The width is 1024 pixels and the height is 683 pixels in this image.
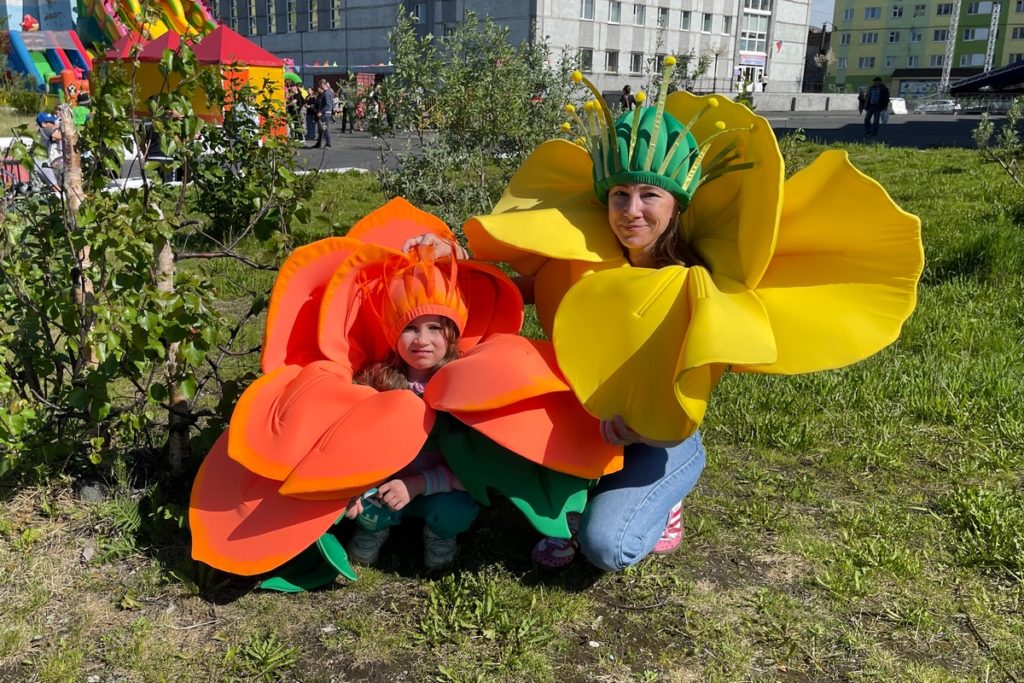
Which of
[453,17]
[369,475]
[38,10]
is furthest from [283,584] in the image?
[38,10]

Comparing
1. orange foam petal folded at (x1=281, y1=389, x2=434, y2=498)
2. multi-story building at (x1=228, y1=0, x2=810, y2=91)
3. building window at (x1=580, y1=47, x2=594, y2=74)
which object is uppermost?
multi-story building at (x1=228, y1=0, x2=810, y2=91)

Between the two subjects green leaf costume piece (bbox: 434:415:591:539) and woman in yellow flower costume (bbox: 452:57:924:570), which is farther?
green leaf costume piece (bbox: 434:415:591:539)

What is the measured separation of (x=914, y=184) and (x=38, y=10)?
1940 inches

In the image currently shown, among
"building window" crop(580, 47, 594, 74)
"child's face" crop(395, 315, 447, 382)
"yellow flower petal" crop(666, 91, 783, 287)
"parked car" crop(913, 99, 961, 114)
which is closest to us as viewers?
"yellow flower petal" crop(666, 91, 783, 287)

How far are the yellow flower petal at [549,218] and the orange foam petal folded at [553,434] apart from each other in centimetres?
49

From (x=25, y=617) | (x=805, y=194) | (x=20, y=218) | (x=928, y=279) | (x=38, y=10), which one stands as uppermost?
(x=38, y=10)

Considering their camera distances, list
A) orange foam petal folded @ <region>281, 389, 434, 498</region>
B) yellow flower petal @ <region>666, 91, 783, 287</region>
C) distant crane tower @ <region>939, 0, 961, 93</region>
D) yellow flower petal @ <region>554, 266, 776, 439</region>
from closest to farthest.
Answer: yellow flower petal @ <region>554, 266, 776, 439</region>, yellow flower petal @ <region>666, 91, 783, 287</region>, orange foam petal folded @ <region>281, 389, 434, 498</region>, distant crane tower @ <region>939, 0, 961, 93</region>

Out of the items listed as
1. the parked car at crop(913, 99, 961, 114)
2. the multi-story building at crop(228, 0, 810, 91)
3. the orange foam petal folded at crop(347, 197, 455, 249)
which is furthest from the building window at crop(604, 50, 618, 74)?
the orange foam petal folded at crop(347, 197, 455, 249)

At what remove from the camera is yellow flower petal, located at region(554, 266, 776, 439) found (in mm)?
2266

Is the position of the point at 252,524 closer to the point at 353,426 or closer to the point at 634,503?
the point at 353,426

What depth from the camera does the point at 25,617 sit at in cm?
265

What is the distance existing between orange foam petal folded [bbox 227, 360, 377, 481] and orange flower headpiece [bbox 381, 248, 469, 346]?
26 cm

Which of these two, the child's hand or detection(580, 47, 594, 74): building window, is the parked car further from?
the child's hand

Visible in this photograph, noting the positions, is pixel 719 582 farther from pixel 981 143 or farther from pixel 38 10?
pixel 38 10
